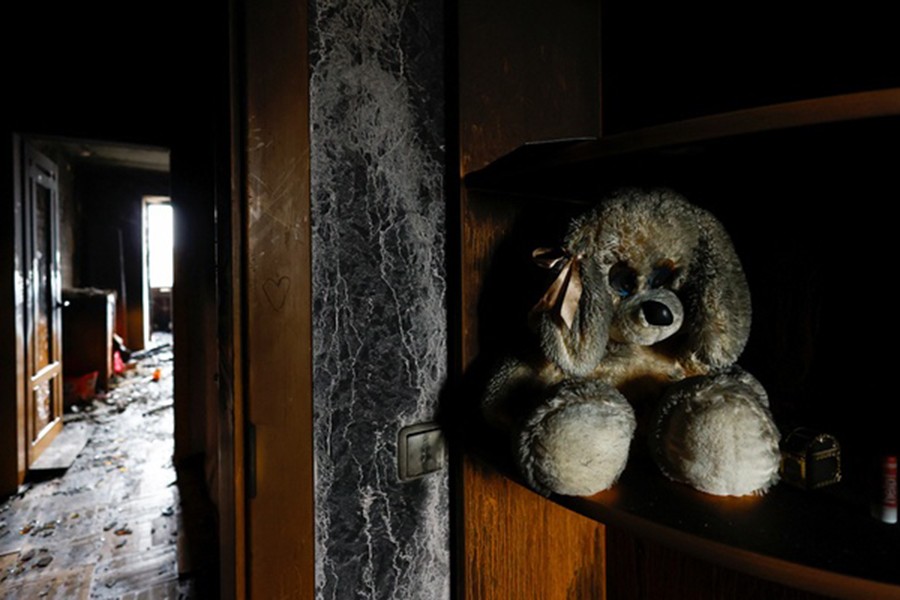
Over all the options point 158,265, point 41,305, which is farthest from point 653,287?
point 158,265

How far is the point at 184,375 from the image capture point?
3.30 m

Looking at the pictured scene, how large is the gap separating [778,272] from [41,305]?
162 inches

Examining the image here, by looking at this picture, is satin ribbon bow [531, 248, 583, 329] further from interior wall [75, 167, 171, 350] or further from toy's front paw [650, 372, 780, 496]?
interior wall [75, 167, 171, 350]

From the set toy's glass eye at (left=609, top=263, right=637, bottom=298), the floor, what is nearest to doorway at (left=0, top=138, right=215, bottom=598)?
the floor

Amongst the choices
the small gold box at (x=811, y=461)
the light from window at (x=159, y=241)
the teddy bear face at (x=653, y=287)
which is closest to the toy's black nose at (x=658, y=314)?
the teddy bear face at (x=653, y=287)

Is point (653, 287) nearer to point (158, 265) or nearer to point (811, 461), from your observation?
point (811, 461)

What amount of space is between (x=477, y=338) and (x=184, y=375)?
10.0ft

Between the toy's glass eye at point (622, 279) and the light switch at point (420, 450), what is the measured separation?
39 centimetres

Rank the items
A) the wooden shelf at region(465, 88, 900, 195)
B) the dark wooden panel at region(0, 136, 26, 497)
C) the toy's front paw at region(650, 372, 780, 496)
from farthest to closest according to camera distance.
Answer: the dark wooden panel at region(0, 136, 26, 497) < the toy's front paw at region(650, 372, 780, 496) < the wooden shelf at region(465, 88, 900, 195)

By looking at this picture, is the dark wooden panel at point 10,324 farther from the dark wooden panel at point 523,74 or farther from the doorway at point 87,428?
the dark wooden panel at point 523,74

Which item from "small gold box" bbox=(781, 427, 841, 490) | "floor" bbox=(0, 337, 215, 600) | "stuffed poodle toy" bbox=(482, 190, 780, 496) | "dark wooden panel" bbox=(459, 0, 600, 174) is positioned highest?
"dark wooden panel" bbox=(459, 0, 600, 174)

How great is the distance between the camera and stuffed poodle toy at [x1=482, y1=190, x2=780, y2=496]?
59 centimetres

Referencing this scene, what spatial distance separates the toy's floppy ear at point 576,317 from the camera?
0.68 m

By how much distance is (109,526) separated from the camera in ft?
8.21
